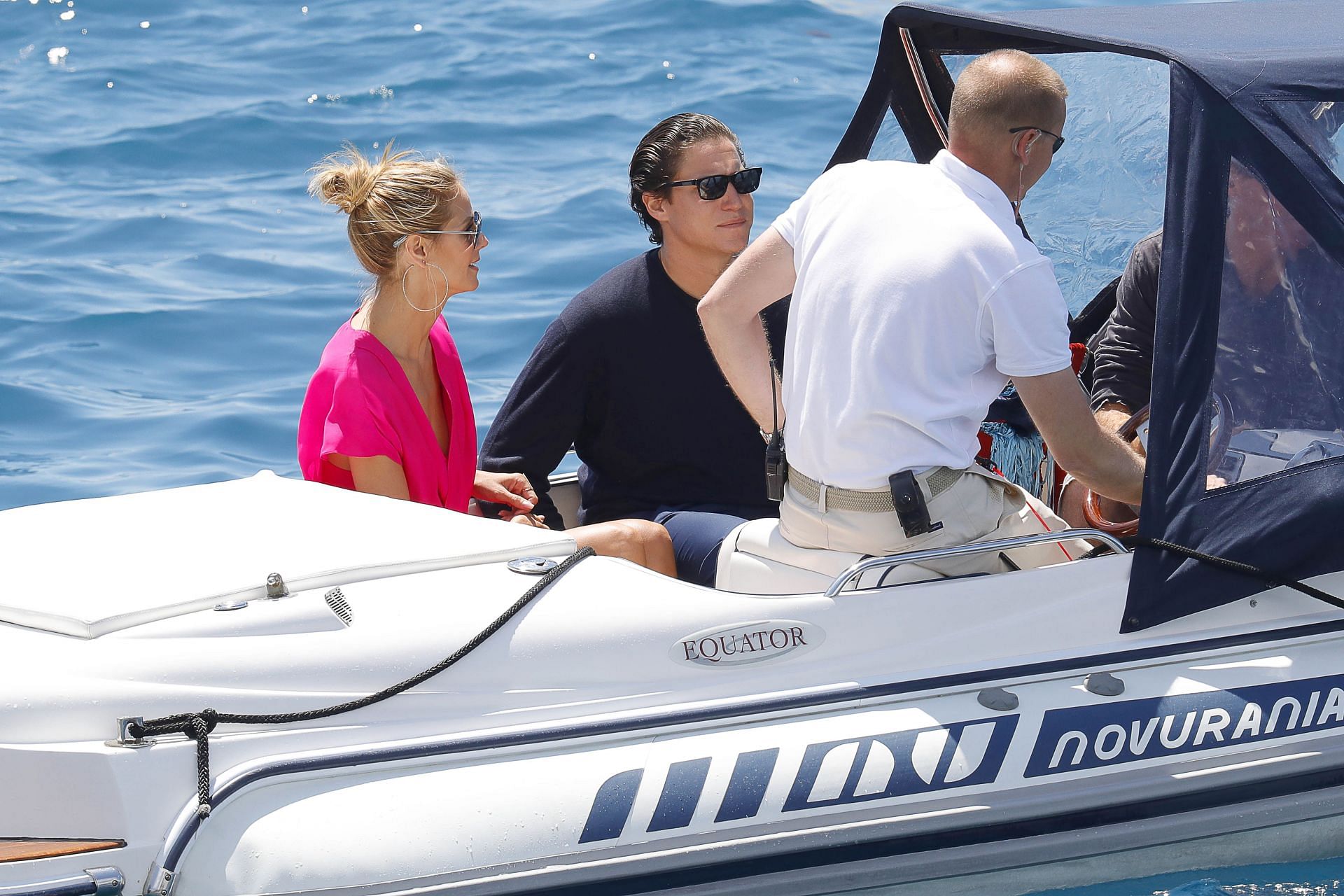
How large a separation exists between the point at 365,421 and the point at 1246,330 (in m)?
1.63

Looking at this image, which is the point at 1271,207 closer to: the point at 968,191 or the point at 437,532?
the point at 968,191

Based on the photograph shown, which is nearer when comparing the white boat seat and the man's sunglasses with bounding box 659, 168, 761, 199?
the white boat seat

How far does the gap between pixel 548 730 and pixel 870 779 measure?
0.52 meters

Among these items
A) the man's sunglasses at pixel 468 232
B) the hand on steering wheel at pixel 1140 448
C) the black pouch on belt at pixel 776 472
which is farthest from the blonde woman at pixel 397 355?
the hand on steering wheel at pixel 1140 448

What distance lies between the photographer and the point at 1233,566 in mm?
2539

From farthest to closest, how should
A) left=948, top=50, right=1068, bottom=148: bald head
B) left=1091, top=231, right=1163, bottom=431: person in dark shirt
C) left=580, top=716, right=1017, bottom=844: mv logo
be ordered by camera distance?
left=1091, top=231, right=1163, bottom=431: person in dark shirt → left=948, top=50, right=1068, bottom=148: bald head → left=580, top=716, right=1017, bottom=844: mv logo

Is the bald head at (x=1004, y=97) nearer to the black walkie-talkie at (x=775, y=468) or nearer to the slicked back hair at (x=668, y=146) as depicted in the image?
the black walkie-talkie at (x=775, y=468)

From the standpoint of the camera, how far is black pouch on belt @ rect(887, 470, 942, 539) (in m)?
2.52

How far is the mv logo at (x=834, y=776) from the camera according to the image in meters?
2.39

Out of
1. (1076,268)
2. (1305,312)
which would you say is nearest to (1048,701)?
(1305,312)

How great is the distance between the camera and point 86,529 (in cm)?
264

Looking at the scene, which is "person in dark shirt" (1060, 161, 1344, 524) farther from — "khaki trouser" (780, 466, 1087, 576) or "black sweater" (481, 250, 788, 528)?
"black sweater" (481, 250, 788, 528)

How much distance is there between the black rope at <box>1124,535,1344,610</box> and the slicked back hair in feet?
4.45

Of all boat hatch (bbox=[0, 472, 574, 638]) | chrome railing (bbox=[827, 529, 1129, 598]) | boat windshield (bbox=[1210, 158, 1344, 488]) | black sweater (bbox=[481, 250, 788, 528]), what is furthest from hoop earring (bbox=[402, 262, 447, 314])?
boat windshield (bbox=[1210, 158, 1344, 488])
